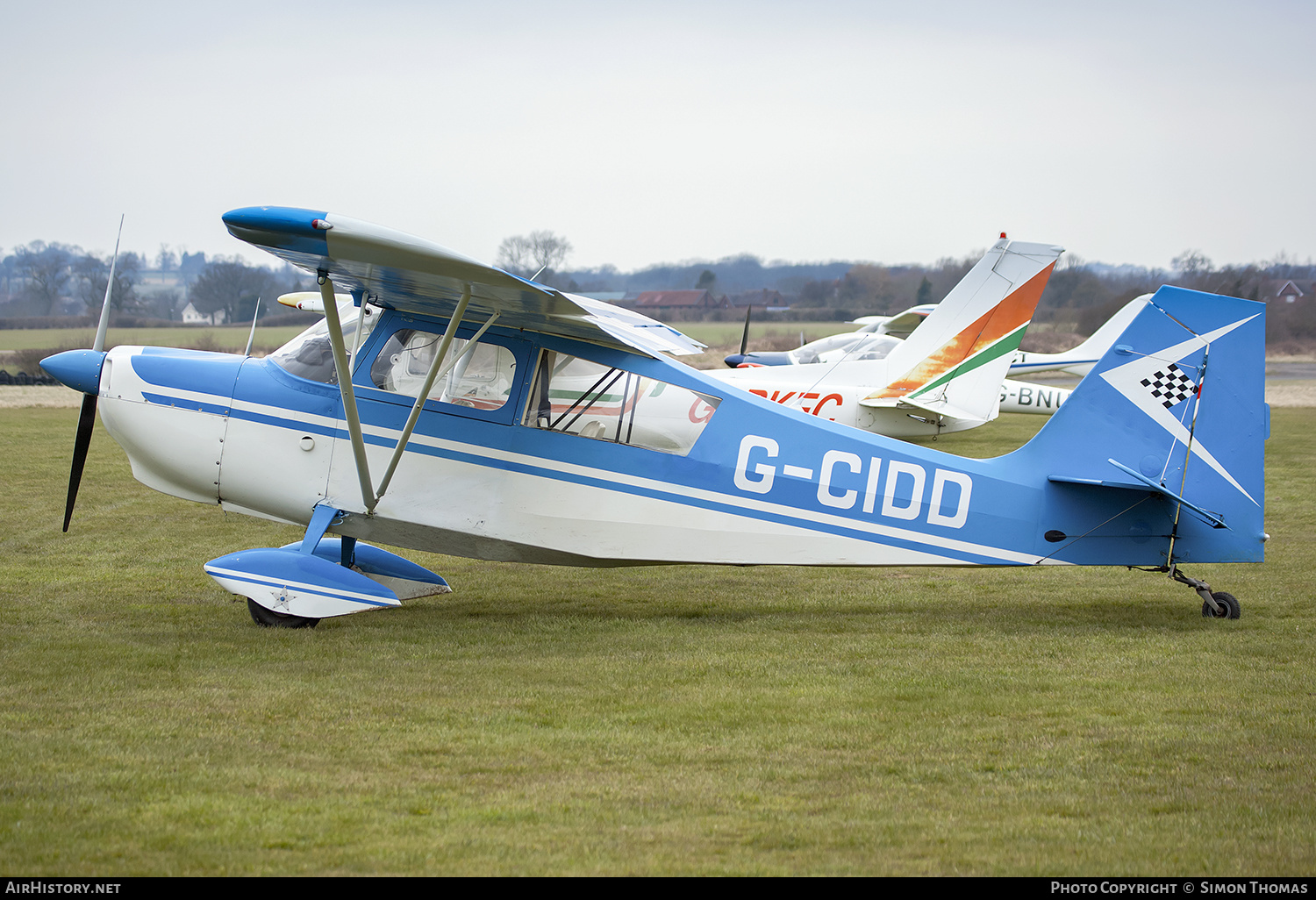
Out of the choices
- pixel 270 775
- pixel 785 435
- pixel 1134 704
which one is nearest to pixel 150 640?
pixel 270 775

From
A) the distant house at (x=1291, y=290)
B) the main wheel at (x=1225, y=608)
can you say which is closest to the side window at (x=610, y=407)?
the main wheel at (x=1225, y=608)

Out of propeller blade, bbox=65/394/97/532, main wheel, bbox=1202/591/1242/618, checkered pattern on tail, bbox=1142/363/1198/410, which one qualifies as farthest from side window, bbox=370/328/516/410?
main wheel, bbox=1202/591/1242/618

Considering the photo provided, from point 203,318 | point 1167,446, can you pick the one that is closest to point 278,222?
point 1167,446

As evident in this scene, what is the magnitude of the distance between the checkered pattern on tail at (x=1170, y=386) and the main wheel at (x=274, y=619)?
5.86 metres

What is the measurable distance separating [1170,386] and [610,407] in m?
3.84

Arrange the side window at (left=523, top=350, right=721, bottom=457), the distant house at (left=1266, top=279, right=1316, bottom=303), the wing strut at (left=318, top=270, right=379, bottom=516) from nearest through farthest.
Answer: the wing strut at (left=318, top=270, right=379, bottom=516), the side window at (left=523, top=350, right=721, bottom=457), the distant house at (left=1266, top=279, right=1316, bottom=303)

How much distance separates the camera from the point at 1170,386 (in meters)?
7.12

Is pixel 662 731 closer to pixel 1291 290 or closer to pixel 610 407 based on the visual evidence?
pixel 610 407

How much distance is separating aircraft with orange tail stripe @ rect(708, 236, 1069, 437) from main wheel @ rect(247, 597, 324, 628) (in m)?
8.23

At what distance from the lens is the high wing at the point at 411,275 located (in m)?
5.43

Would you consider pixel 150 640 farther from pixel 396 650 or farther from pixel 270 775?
pixel 270 775

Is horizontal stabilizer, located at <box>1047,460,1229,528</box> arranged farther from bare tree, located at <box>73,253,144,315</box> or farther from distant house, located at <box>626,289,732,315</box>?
distant house, located at <box>626,289,732,315</box>

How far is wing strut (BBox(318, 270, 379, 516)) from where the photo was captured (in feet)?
20.3

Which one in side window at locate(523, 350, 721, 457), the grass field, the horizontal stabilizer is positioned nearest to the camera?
the grass field
